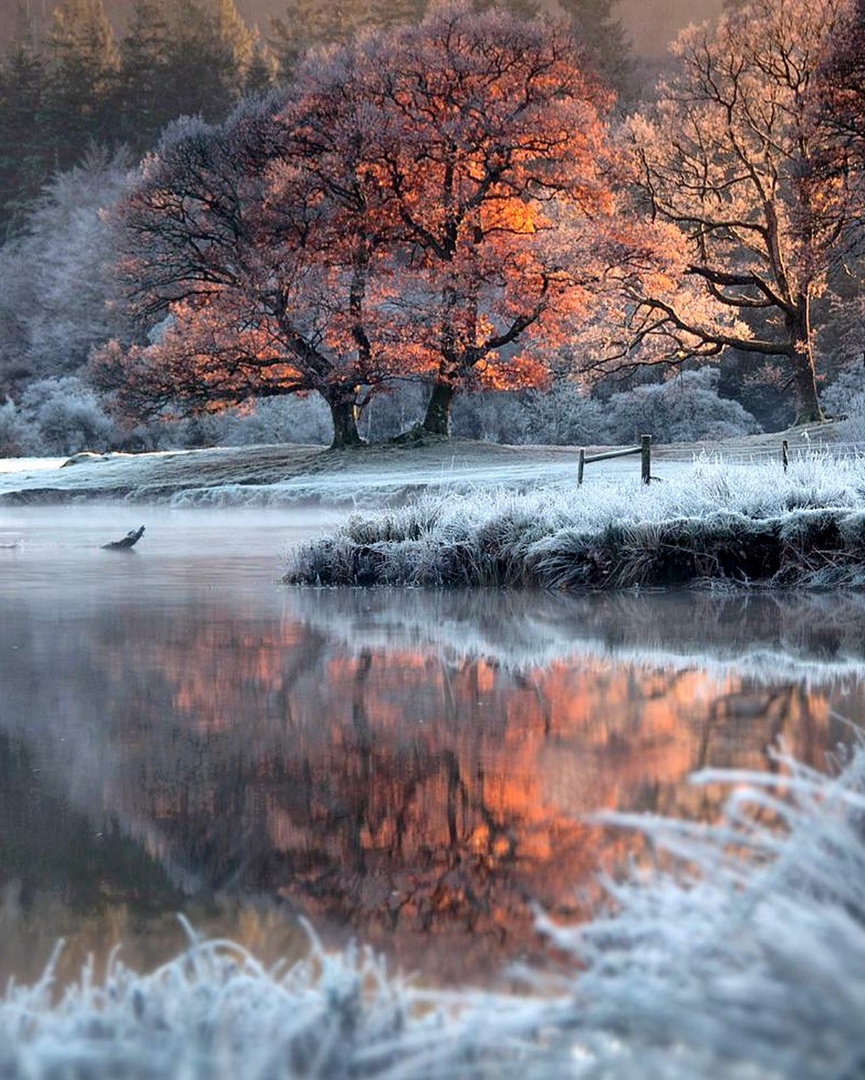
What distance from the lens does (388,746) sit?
6.44 m

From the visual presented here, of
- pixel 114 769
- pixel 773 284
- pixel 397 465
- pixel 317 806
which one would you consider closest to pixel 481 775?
pixel 317 806

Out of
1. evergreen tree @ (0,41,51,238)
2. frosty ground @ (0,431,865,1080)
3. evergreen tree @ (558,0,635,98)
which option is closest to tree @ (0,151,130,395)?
evergreen tree @ (0,41,51,238)

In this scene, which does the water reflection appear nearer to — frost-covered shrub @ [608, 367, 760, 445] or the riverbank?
the riverbank

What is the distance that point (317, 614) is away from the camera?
37.9 ft

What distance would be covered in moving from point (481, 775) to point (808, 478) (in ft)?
27.8

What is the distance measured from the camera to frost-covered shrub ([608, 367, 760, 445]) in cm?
4422

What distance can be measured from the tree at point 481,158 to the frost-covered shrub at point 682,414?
9.85 meters

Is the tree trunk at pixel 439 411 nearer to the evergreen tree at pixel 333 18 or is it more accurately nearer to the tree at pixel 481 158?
the tree at pixel 481 158

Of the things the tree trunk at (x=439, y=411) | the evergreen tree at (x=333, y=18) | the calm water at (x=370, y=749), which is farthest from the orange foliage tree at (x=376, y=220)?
the evergreen tree at (x=333, y=18)

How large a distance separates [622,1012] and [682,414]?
43.4 metres

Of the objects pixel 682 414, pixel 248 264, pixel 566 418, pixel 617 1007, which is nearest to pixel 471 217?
pixel 248 264

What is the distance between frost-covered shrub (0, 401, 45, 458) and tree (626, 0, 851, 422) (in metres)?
22.3

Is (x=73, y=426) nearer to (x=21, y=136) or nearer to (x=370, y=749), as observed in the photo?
(x=21, y=136)

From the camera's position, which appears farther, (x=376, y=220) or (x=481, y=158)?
(x=376, y=220)
